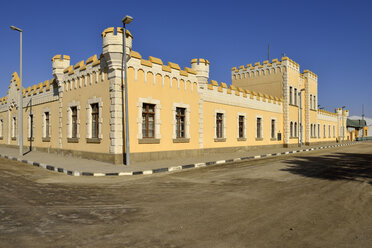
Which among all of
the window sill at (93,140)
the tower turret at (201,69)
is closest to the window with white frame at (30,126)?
the window sill at (93,140)

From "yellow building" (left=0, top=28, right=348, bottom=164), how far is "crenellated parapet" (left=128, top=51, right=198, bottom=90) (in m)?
0.05

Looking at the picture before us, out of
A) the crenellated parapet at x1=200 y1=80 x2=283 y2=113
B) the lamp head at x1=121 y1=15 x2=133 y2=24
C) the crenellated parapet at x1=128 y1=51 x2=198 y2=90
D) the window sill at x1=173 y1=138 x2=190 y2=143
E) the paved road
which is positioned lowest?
the paved road

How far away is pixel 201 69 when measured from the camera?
59.1 feet

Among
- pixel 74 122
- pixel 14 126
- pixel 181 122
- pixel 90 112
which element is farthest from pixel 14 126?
pixel 181 122

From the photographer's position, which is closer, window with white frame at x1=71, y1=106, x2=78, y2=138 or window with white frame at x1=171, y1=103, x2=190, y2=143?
window with white frame at x1=171, y1=103, x2=190, y2=143

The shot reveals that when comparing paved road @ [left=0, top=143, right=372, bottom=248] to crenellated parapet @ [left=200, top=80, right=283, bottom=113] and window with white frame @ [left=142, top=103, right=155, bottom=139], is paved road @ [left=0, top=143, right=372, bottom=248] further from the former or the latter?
crenellated parapet @ [left=200, top=80, right=283, bottom=113]

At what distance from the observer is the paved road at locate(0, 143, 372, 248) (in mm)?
3943

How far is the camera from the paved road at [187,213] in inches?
155

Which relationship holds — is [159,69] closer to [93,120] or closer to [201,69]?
[201,69]

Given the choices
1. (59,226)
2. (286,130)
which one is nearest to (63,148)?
(59,226)

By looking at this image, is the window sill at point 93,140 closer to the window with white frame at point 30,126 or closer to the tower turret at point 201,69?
the tower turret at point 201,69

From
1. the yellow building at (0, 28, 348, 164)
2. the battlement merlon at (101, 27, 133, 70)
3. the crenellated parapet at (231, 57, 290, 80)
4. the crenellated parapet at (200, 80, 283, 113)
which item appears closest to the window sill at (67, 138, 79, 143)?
the yellow building at (0, 28, 348, 164)

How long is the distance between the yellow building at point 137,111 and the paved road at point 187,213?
6090 mm

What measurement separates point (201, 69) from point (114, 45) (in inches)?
260
